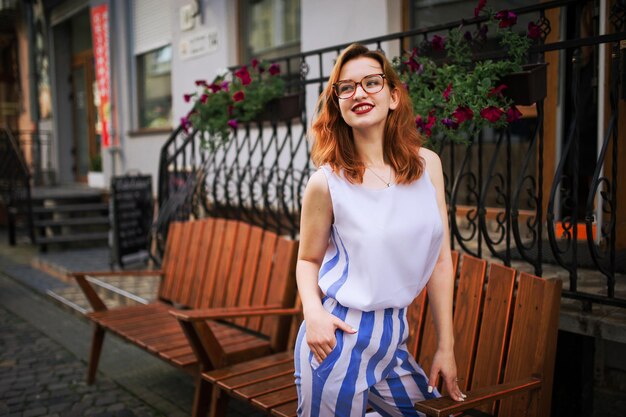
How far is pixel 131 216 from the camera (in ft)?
23.6

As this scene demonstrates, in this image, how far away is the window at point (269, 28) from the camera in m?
7.10

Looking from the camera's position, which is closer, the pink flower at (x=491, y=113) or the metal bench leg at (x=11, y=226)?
the pink flower at (x=491, y=113)

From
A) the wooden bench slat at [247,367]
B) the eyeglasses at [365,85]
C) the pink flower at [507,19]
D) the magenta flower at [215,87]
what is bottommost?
the wooden bench slat at [247,367]

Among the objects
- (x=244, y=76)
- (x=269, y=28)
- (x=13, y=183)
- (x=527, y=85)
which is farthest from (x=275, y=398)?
(x=13, y=183)

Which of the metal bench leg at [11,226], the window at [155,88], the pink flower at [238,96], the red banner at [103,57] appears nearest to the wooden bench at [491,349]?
the pink flower at [238,96]

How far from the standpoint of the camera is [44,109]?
44.7ft

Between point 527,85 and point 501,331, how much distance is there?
115cm

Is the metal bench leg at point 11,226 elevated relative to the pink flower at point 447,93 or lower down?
lower down

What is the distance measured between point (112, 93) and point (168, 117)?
5.51 feet

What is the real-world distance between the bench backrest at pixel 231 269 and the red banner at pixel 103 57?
269 inches

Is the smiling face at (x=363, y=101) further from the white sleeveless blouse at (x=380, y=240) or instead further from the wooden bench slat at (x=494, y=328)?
the wooden bench slat at (x=494, y=328)

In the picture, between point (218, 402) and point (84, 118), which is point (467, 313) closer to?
point (218, 402)

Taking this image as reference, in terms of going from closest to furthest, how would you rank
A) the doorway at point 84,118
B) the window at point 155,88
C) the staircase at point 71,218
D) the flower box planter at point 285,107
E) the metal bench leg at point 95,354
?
the metal bench leg at point 95,354 < the flower box planter at point 285,107 < the staircase at point 71,218 < the window at point 155,88 < the doorway at point 84,118

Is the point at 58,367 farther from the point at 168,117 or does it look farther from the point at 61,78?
the point at 61,78
